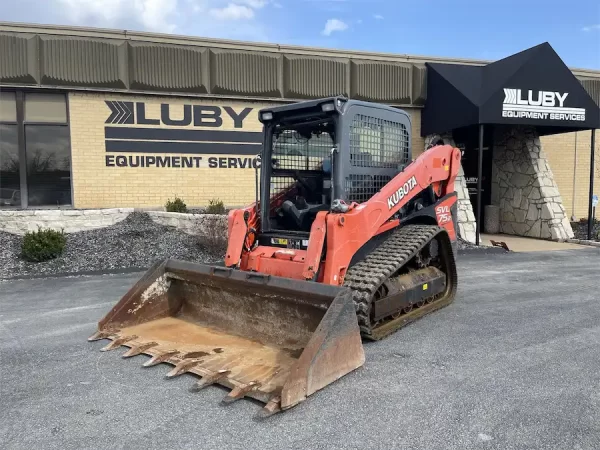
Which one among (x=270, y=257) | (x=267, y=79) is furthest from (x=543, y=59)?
(x=270, y=257)

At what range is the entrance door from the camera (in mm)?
15414

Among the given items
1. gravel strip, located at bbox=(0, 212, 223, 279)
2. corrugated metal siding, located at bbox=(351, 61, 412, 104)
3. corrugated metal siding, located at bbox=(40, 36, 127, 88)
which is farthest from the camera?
corrugated metal siding, located at bbox=(351, 61, 412, 104)

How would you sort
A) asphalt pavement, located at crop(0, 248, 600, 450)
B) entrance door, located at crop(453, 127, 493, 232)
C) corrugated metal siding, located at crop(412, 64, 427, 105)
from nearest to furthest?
asphalt pavement, located at crop(0, 248, 600, 450)
corrugated metal siding, located at crop(412, 64, 427, 105)
entrance door, located at crop(453, 127, 493, 232)

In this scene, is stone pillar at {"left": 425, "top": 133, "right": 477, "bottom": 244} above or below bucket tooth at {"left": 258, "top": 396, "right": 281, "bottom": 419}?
above

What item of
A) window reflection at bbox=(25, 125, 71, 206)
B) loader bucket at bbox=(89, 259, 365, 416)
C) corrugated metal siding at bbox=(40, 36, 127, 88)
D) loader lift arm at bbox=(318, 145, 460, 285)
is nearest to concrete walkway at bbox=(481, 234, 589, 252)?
loader lift arm at bbox=(318, 145, 460, 285)

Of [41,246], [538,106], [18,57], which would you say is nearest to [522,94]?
[538,106]

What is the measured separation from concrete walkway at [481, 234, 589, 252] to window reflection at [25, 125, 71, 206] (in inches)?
436

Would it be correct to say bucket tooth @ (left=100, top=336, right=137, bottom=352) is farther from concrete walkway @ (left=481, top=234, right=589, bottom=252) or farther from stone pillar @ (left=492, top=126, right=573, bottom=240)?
stone pillar @ (left=492, top=126, right=573, bottom=240)

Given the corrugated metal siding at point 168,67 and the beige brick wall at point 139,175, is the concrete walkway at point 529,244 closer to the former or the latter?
the beige brick wall at point 139,175

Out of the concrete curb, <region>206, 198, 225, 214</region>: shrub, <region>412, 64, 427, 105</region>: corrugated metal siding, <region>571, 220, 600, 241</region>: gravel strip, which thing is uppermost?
<region>412, 64, 427, 105</region>: corrugated metal siding

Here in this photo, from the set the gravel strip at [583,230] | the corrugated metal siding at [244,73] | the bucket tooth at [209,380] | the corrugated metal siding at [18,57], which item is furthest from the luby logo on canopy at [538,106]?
the corrugated metal siding at [18,57]

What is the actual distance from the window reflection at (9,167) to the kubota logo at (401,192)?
1056 cm

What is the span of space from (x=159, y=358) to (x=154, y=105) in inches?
384

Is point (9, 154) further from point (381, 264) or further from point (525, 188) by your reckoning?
point (525, 188)
